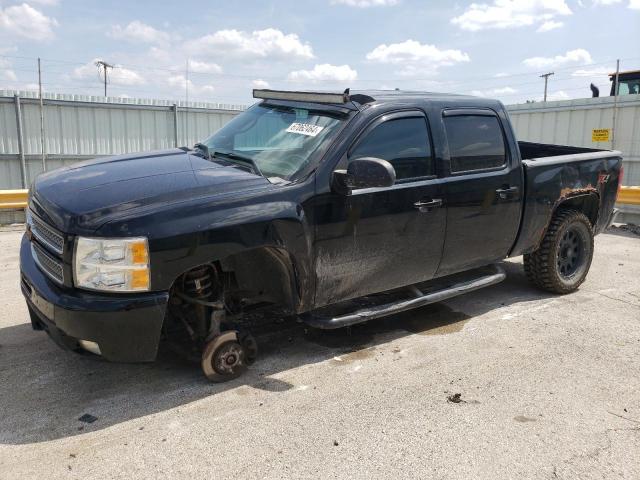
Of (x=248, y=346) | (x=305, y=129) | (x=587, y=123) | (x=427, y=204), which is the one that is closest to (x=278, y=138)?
(x=305, y=129)

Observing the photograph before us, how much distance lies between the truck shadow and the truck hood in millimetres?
1121

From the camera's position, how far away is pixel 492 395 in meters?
3.60

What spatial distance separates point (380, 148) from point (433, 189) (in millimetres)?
552

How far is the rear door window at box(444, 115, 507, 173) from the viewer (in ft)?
14.8

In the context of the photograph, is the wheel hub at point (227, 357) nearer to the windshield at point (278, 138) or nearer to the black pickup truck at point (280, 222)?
the black pickup truck at point (280, 222)

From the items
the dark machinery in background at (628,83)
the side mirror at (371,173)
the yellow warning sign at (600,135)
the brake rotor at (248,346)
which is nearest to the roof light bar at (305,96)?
the side mirror at (371,173)

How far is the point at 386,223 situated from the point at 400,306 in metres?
0.68

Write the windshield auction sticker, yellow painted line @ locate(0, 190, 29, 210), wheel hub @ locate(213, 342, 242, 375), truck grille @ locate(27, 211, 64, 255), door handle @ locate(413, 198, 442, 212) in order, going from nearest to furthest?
1. truck grille @ locate(27, 211, 64, 255)
2. wheel hub @ locate(213, 342, 242, 375)
3. the windshield auction sticker
4. door handle @ locate(413, 198, 442, 212)
5. yellow painted line @ locate(0, 190, 29, 210)

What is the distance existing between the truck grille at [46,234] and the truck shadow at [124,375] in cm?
96

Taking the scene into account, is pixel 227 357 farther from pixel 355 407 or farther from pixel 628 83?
pixel 628 83

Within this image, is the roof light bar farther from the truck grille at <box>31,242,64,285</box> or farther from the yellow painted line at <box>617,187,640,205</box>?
the yellow painted line at <box>617,187,640,205</box>


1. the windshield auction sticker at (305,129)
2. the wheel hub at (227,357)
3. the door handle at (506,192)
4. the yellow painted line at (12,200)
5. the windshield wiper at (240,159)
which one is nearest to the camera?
the wheel hub at (227,357)

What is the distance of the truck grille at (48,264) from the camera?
322 cm

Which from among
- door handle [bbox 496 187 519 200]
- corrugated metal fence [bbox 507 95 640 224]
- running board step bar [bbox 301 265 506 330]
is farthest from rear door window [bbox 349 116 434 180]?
corrugated metal fence [bbox 507 95 640 224]
